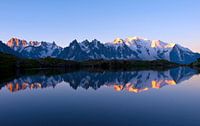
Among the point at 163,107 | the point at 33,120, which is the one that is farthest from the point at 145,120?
the point at 33,120

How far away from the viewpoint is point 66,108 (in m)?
54.8

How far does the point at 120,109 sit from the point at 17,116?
19189 mm

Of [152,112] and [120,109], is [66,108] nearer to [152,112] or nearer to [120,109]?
[120,109]

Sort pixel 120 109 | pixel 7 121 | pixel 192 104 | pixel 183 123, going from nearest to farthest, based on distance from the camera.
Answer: pixel 183 123 < pixel 7 121 < pixel 120 109 < pixel 192 104

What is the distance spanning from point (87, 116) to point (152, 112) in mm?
11825

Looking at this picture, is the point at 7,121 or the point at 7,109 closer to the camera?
the point at 7,121

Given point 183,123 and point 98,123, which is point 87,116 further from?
point 183,123

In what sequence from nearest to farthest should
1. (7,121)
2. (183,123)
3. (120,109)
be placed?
(183,123) → (7,121) → (120,109)

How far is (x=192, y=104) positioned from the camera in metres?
58.0

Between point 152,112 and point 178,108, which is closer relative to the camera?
point 152,112

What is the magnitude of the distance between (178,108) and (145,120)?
13685 mm

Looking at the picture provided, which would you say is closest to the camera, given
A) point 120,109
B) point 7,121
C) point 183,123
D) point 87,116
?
point 183,123

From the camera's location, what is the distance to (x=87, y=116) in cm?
4619

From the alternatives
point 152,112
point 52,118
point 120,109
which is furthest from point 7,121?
point 152,112
